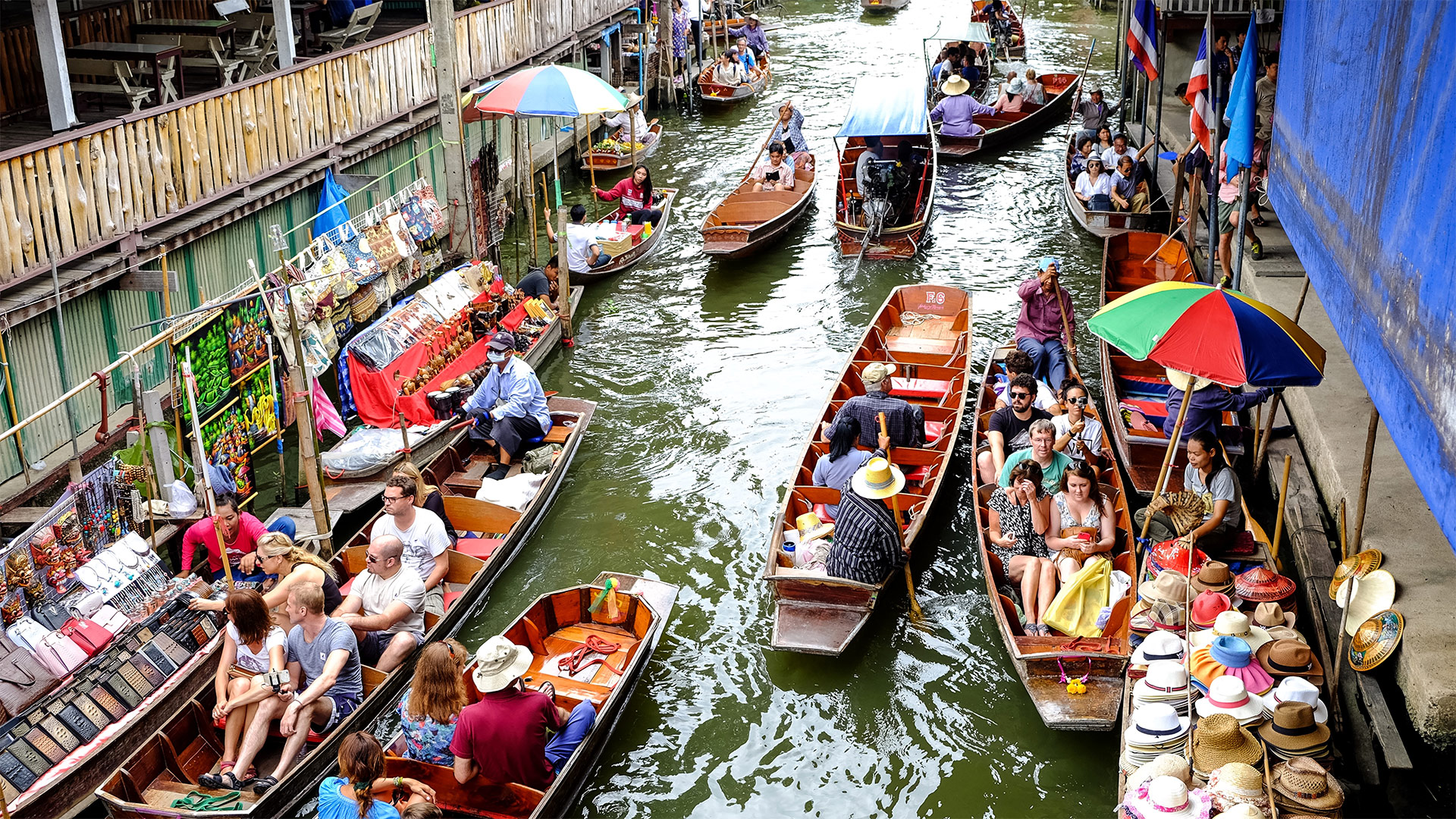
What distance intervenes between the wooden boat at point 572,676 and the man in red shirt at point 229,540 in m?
2.13

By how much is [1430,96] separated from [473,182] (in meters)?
12.4

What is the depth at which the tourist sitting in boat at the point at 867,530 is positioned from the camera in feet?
29.4

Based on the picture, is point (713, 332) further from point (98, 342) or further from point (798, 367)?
point (98, 342)

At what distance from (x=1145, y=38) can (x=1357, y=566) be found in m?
11.7

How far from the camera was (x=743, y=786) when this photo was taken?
815 cm

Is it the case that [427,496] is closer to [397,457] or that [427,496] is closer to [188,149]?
[397,457]

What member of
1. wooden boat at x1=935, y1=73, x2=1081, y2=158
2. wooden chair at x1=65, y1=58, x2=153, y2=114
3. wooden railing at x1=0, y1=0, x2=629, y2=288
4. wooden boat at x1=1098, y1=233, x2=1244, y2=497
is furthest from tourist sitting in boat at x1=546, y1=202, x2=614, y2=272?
wooden boat at x1=935, y1=73, x2=1081, y2=158

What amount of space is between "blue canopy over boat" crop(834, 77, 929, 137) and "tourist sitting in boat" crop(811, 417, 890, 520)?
896 centimetres

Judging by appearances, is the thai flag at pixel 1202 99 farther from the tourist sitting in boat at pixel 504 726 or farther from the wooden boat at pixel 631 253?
the tourist sitting in boat at pixel 504 726

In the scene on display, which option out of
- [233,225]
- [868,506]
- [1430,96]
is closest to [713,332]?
[233,225]

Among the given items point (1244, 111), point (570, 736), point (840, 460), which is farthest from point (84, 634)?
point (1244, 111)

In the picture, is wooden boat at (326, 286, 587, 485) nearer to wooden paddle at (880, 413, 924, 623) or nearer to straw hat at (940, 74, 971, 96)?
wooden paddle at (880, 413, 924, 623)

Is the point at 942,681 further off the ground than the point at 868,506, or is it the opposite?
the point at 868,506

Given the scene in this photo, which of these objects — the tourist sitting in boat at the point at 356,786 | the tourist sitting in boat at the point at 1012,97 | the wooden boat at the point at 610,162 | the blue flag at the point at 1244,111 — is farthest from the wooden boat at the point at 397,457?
the tourist sitting in boat at the point at 1012,97
